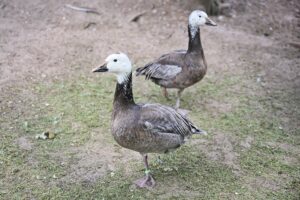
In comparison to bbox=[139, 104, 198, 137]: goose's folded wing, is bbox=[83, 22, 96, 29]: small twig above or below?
below

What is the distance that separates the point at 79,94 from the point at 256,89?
289 cm

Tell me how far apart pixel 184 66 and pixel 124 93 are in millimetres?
1824

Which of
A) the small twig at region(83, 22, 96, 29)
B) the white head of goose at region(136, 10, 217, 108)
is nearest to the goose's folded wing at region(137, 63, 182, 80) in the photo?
the white head of goose at region(136, 10, 217, 108)

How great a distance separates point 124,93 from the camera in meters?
4.64

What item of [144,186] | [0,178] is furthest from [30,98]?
[144,186]

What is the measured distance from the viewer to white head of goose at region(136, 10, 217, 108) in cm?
624

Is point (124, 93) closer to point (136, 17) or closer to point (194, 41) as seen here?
point (194, 41)

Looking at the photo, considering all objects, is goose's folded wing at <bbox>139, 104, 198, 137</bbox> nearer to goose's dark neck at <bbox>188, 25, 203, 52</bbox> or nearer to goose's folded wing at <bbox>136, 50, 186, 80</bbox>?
goose's folded wing at <bbox>136, 50, 186, 80</bbox>

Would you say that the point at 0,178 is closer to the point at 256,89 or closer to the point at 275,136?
the point at 275,136

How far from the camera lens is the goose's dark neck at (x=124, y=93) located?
4.62 m

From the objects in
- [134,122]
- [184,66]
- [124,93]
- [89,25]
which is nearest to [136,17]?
[89,25]

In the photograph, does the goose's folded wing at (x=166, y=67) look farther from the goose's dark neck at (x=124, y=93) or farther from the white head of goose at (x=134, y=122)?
the goose's dark neck at (x=124, y=93)

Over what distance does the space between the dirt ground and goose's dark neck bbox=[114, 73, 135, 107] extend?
3.05 feet

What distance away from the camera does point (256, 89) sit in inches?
282
